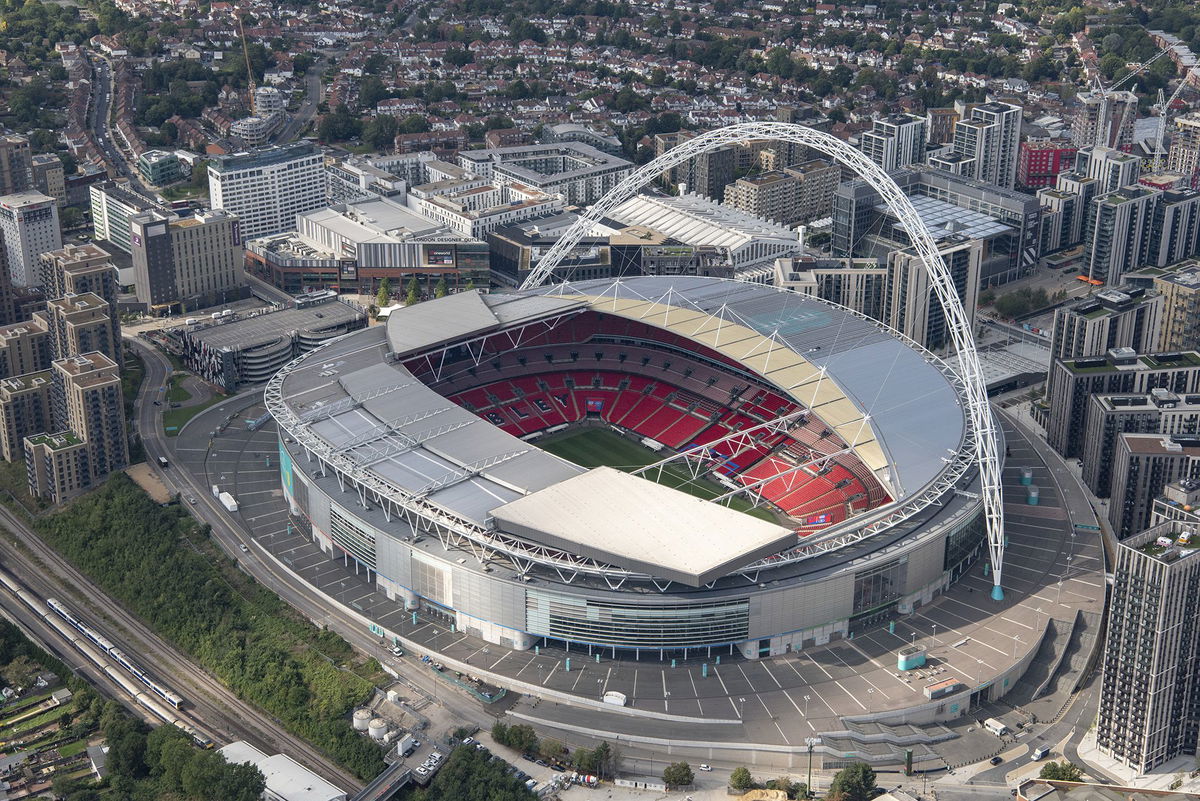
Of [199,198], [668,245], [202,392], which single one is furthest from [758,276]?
[199,198]

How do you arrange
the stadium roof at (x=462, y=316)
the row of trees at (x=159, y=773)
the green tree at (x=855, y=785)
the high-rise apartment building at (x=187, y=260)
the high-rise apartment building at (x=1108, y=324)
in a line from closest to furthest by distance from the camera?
the green tree at (x=855, y=785) < the row of trees at (x=159, y=773) < the stadium roof at (x=462, y=316) < the high-rise apartment building at (x=1108, y=324) < the high-rise apartment building at (x=187, y=260)

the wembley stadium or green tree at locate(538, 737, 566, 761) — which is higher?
the wembley stadium

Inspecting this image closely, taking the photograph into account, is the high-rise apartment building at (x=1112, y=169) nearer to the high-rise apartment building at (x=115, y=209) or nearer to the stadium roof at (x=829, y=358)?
the stadium roof at (x=829, y=358)

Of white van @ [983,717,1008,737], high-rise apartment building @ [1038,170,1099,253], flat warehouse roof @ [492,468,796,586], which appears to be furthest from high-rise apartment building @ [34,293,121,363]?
high-rise apartment building @ [1038,170,1099,253]

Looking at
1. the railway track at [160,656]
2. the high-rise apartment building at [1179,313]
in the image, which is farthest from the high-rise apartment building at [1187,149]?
the railway track at [160,656]

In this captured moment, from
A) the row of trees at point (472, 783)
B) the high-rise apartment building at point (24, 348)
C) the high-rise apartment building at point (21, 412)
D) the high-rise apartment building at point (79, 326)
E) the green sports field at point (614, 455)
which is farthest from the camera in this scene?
the high-rise apartment building at point (24, 348)

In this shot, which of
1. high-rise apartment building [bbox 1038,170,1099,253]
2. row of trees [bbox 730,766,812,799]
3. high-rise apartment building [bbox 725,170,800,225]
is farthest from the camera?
high-rise apartment building [bbox 725,170,800,225]

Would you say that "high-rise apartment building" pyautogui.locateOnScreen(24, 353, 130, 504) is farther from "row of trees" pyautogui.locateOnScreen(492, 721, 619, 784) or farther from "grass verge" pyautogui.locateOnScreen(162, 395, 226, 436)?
"row of trees" pyautogui.locateOnScreen(492, 721, 619, 784)

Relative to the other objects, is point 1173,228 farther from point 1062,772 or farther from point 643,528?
point 1062,772
